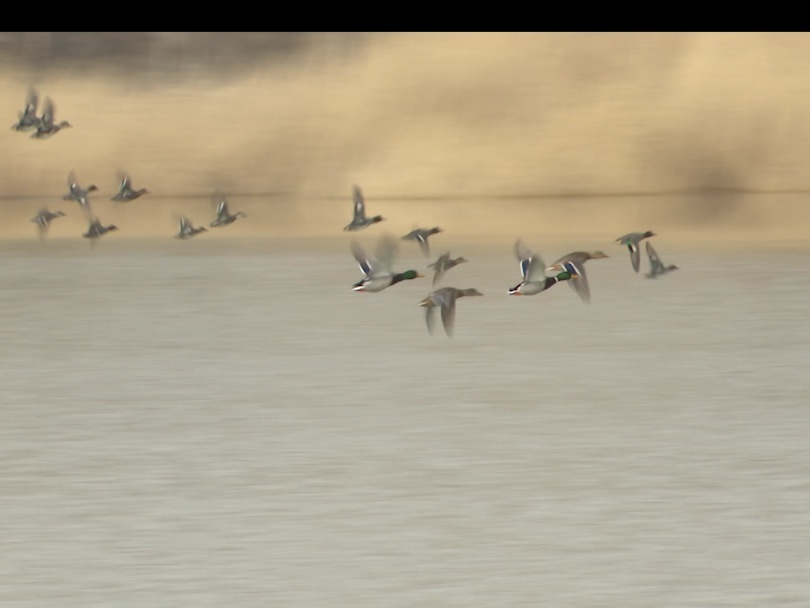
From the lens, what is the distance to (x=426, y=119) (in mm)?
24797

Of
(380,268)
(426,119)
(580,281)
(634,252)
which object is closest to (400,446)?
(380,268)

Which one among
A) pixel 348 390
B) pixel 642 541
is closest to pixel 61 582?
pixel 642 541

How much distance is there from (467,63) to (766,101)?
4.42 meters

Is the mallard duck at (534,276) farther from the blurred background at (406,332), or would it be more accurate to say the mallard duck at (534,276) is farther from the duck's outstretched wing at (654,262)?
the duck's outstretched wing at (654,262)

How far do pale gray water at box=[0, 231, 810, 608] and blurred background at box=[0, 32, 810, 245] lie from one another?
27.8ft

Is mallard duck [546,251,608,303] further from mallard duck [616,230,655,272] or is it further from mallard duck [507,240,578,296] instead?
mallard duck [616,230,655,272]

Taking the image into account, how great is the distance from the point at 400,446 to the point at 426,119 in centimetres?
1673

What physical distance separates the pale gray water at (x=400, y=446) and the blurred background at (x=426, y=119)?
334 inches

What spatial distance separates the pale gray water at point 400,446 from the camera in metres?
6.05

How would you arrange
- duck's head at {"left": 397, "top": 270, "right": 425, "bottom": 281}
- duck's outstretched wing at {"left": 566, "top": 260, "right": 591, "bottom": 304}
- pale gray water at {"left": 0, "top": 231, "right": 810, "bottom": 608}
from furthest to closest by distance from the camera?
duck's outstretched wing at {"left": 566, "top": 260, "right": 591, "bottom": 304} → duck's head at {"left": 397, "top": 270, "right": 425, "bottom": 281} → pale gray water at {"left": 0, "top": 231, "right": 810, "bottom": 608}

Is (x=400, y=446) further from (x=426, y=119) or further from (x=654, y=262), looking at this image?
(x=426, y=119)

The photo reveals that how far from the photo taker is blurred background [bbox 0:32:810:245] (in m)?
23.5

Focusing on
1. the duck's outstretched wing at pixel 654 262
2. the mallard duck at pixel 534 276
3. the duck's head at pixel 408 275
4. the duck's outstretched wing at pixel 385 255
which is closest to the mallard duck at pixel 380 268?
the duck's outstretched wing at pixel 385 255

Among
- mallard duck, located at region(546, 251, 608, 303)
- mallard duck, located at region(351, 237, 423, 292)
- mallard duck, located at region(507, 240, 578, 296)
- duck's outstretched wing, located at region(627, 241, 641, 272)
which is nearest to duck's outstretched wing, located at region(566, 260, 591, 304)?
mallard duck, located at region(546, 251, 608, 303)
